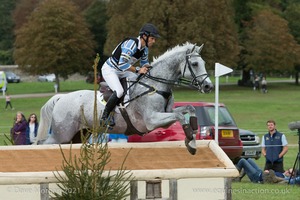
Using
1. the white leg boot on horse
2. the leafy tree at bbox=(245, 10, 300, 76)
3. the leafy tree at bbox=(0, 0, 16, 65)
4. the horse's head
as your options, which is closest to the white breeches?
the horse's head

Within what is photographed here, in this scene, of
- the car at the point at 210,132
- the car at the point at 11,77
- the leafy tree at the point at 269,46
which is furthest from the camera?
the car at the point at 11,77

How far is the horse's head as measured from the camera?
34.4 ft

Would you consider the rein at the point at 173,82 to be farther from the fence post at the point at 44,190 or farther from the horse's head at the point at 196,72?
the fence post at the point at 44,190

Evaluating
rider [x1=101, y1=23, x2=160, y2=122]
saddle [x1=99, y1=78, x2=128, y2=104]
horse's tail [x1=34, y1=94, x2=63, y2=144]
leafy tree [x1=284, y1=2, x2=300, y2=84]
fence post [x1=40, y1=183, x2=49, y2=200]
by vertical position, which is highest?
leafy tree [x1=284, y1=2, x2=300, y2=84]

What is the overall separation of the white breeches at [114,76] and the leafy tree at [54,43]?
5492cm

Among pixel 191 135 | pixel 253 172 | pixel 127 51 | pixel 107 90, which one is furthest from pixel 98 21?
pixel 191 135

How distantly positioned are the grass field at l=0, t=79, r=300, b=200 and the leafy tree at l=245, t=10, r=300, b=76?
2220mm

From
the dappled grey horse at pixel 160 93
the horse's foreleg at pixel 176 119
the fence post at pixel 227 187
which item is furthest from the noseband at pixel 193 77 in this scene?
the fence post at pixel 227 187

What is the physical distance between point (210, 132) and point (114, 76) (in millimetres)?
6182

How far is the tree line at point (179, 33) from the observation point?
6181 centimetres

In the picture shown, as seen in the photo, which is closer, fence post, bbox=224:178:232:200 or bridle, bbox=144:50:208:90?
fence post, bbox=224:178:232:200

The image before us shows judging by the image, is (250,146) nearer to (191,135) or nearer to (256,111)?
(191,135)

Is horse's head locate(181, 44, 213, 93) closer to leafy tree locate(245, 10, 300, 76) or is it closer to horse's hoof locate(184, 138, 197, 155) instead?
horse's hoof locate(184, 138, 197, 155)

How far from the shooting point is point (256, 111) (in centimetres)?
4422
